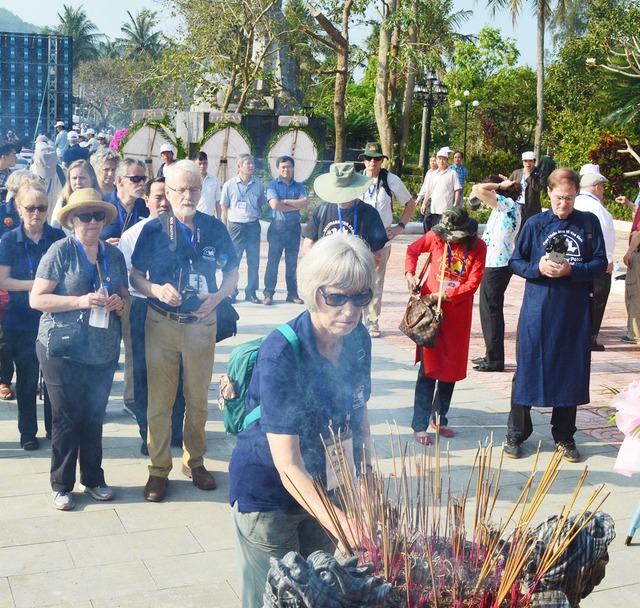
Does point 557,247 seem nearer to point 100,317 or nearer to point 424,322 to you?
point 424,322

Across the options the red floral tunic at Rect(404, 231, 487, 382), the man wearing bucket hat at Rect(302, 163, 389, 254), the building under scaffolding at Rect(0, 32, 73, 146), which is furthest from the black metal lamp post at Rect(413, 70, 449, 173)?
the red floral tunic at Rect(404, 231, 487, 382)

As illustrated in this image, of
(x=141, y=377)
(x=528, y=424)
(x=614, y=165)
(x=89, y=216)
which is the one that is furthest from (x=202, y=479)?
(x=614, y=165)

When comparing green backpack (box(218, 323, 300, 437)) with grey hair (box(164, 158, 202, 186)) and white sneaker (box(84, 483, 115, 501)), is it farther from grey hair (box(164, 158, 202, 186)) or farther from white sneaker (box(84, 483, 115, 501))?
white sneaker (box(84, 483, 115, 501))

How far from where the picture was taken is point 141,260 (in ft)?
16.5

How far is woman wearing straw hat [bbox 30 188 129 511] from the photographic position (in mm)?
4824

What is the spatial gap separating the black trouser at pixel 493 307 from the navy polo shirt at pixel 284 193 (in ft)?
11.6

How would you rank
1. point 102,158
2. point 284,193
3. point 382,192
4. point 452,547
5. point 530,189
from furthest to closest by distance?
point 284,193, point 530,189, point 382,192, point 102,158, point 452,547

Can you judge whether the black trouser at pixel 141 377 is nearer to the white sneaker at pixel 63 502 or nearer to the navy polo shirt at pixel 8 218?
the white sneaker at pixel 63 502

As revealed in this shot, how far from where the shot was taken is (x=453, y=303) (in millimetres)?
6059

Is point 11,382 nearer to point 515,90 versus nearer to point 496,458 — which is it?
point 496,458

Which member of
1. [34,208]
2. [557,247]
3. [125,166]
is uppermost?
[125,166]

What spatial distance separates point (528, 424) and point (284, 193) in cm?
571

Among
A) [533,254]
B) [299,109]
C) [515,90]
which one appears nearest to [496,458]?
[533,254]

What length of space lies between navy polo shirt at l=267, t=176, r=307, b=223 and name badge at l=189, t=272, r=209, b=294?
5829 millimetres
